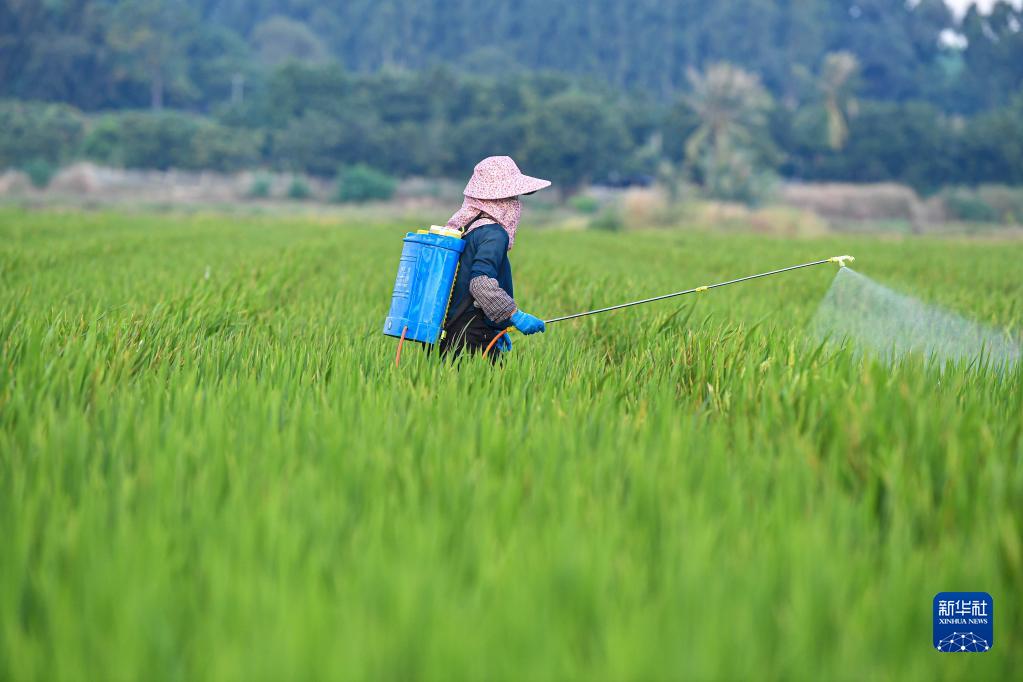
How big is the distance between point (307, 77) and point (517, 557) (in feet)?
233

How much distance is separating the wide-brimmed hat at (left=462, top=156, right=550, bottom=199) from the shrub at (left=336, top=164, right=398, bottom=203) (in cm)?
5335

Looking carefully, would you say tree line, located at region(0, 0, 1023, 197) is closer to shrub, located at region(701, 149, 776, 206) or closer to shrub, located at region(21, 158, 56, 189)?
shrub, located at region(701, 149, 776, 206)

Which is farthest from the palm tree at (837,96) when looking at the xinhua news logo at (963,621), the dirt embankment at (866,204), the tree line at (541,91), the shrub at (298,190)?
the xinhua news logo at (963,621)

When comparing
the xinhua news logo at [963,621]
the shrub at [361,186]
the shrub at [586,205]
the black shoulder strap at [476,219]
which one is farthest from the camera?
the shrub at [361,186]

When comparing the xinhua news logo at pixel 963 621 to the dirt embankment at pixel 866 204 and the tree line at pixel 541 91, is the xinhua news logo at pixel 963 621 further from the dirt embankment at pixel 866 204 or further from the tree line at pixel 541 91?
the dirt embankment at pixel 866 204

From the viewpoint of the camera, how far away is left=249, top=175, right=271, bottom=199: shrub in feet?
183

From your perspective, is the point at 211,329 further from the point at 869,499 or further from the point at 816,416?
the point at 869,499

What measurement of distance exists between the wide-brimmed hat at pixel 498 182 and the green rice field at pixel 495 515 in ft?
2.22

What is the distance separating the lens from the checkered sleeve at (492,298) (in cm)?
406

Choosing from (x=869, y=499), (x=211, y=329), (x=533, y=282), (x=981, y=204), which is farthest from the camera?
(x=981, y=204)

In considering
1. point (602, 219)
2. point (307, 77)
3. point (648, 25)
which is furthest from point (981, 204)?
point (648, 25)

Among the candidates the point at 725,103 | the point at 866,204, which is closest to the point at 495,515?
the point at 866,204

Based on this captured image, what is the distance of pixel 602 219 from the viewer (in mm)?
34094

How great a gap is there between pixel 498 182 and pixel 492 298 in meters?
0.50
